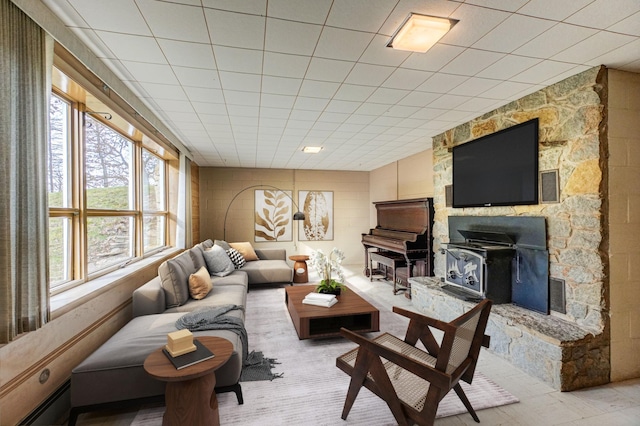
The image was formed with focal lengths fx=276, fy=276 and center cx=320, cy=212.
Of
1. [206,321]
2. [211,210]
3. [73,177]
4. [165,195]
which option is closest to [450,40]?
[206,321]

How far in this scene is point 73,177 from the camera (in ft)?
8.08

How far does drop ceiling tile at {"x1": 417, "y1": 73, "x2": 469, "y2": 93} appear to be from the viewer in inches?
95.3

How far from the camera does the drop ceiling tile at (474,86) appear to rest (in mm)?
2503

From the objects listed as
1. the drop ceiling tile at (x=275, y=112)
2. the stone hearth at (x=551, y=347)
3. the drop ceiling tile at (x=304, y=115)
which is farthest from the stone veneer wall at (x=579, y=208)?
the drop ceiling tile at (x=275, y=112)

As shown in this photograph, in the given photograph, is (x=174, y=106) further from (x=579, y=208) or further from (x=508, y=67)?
(x=579, y=208)

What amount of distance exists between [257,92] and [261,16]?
107 centimetres

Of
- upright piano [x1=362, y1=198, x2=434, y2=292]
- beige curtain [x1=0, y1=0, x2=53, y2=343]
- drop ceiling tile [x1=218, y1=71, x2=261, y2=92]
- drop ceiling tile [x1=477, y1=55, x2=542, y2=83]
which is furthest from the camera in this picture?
upright piano [x1=362, y1=198, x2=434, y2=292]

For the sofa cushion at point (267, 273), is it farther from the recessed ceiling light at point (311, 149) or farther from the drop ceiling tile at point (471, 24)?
the drop ceiling tile at point (471, 24)

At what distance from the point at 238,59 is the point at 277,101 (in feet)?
2.65

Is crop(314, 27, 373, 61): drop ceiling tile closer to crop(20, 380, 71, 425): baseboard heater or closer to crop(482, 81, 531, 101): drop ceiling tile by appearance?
crop(482, 81, 531, 101): drop ceiling tile

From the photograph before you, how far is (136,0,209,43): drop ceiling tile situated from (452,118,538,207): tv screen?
307 centimetres

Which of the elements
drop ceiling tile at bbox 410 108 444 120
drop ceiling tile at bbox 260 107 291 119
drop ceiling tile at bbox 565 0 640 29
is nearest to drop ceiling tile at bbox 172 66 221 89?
drop ceiling tile at bbox 260 107 291 119

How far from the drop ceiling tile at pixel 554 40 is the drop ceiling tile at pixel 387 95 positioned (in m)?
0.95

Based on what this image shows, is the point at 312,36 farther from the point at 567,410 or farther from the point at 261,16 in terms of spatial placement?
the point at 567,410
